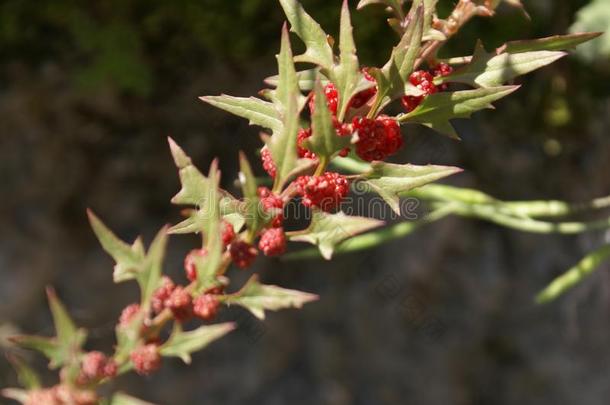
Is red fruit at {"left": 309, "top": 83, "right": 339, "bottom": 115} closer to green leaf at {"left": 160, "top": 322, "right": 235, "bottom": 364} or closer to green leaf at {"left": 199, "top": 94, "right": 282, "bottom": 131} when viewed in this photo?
green leaf at {"left": 199, "top": 94, "right": 282, "bottom": 131}

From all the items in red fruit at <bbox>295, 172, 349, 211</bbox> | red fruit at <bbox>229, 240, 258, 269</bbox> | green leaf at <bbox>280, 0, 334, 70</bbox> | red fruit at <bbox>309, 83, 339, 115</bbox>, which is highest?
green leaf at <bbox>280, 0, 334, 70</bbox>

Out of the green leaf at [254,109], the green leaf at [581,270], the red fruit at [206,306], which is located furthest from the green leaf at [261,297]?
the green leaf at [581,270]

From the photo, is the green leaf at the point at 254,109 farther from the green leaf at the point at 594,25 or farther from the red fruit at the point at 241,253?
the green leaf at the point at 594,25

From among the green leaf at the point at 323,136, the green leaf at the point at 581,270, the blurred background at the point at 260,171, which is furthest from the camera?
the blurred background at the point at 260,171

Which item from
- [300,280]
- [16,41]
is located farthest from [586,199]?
[16,41]

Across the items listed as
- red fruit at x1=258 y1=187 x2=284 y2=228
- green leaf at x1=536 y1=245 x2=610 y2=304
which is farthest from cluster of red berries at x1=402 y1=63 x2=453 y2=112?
green leaf at x1=536 y1=245 x2=610 y2=304

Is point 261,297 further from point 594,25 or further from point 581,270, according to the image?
point 594,25
